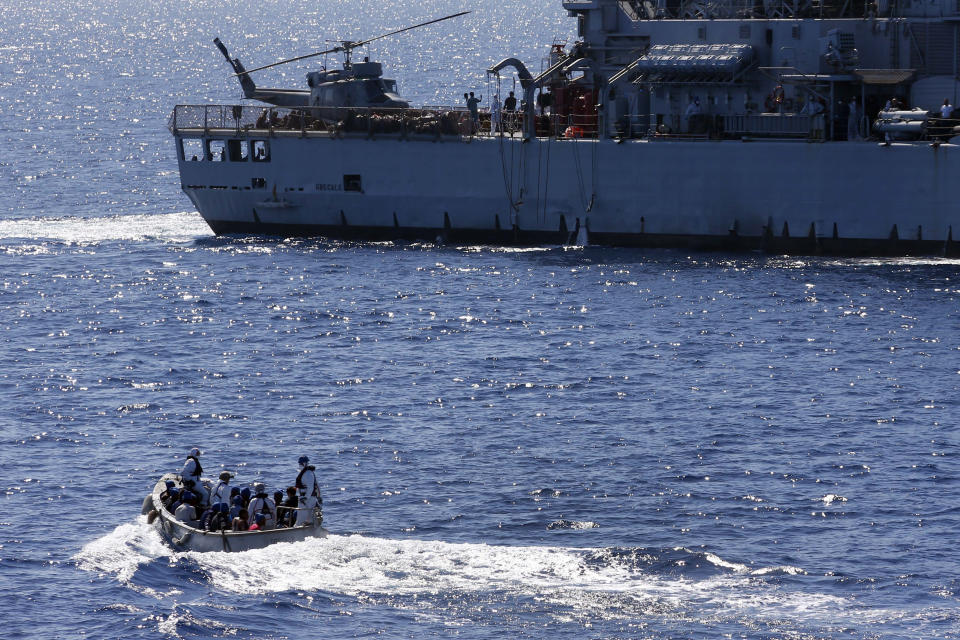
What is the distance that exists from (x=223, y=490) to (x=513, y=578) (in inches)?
362

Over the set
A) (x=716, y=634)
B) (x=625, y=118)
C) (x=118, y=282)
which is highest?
(x=625, y=118)

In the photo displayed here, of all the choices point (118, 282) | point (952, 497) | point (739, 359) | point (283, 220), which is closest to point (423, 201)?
point (283, 220)

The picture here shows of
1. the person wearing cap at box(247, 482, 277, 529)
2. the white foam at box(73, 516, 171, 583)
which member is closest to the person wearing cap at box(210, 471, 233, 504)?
the person wearing cap at box(247, 482, 277, 529)

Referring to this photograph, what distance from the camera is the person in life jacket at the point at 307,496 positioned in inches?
1800

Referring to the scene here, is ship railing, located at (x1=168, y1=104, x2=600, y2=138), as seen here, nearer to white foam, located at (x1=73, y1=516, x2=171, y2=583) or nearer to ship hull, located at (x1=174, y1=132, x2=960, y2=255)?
ship hull, located at (x1=174, y1=132, x2=960, y2=255)

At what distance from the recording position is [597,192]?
271ft

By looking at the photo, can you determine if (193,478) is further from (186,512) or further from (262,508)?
(262,508)

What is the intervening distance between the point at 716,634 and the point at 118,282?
48983mm

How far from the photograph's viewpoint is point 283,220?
8975 centimetres

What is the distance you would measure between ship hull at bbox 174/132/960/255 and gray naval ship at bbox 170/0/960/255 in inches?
3.7

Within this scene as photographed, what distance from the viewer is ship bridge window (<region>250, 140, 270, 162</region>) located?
8881 centimetres

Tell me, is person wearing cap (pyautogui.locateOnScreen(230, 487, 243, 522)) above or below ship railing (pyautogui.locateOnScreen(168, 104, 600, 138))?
below

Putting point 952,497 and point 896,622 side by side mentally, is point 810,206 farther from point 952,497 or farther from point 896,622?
point 896,622

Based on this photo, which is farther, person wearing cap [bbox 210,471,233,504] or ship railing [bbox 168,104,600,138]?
ship railing [bbox 168,104,600,138]
